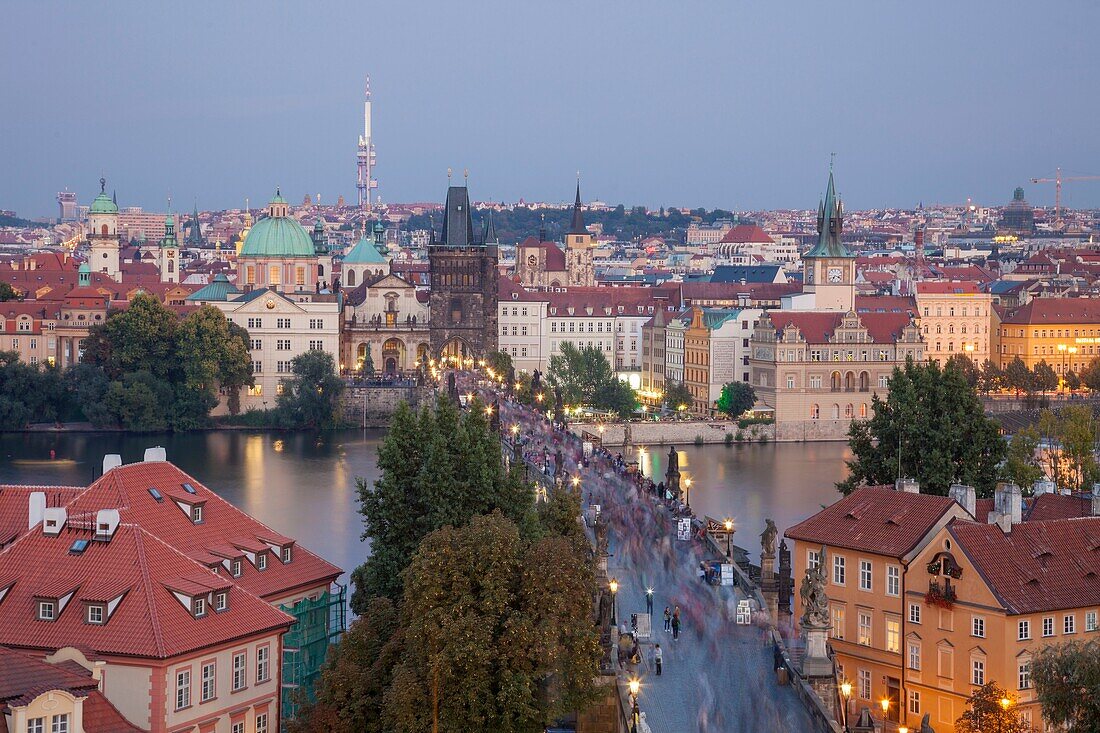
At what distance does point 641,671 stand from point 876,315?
55.2 m

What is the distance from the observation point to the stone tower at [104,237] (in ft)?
371

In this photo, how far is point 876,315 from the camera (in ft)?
253

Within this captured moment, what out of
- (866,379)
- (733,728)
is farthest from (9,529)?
(866,379)

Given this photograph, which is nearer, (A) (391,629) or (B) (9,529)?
(A) (391,629)

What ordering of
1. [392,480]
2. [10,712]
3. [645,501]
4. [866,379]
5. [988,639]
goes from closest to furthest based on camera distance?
1. [10,712]
2. [988,639]
3. [392,480]
4. [645,501]
5. [866,379]

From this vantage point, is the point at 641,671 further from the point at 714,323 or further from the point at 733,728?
the point at 714,323

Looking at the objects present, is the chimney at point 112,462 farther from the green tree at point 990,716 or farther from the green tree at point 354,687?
the green tree at point 990,716

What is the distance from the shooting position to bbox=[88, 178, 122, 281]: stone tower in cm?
11300

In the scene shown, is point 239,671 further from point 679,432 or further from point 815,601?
point 679,432

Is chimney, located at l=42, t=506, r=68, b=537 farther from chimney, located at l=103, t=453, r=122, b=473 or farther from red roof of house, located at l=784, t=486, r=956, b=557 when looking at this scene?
red roof of house, located at l=784, t=486, r=956, b=557

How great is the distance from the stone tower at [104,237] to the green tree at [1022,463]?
73.3 m

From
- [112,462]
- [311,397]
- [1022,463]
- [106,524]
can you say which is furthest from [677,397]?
[106,524]

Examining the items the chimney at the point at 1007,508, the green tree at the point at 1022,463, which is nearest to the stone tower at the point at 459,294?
the green tree at the point at 1022,463

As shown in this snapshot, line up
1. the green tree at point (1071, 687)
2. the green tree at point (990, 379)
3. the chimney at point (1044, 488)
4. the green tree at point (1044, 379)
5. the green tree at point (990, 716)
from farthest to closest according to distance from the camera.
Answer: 1. the green tree at point (990, 379)
2. the green tree at point (1044, 379)
3. the chimney at point (1044, 488)
4. the green tree at point (990, 716)
5. the green tree at point (1071, 687)
